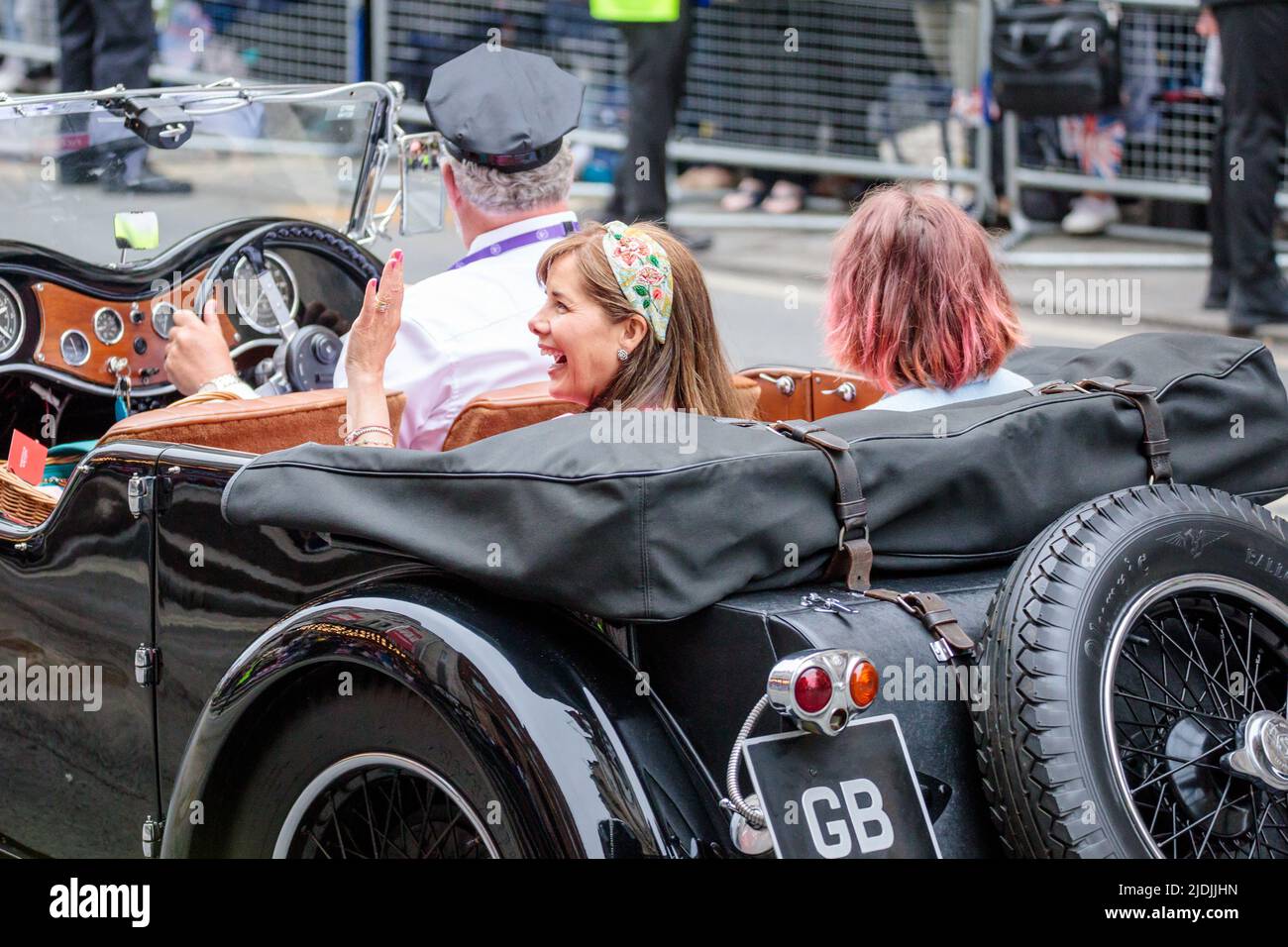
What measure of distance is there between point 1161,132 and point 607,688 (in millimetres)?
7099

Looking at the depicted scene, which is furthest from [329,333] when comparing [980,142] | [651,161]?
[980,142]

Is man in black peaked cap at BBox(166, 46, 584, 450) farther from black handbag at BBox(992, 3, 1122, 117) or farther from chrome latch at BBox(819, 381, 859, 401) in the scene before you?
black handbag at BBox(992, 3, 1122, 117)

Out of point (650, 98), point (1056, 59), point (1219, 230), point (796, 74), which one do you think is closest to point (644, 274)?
point (1219, 230)

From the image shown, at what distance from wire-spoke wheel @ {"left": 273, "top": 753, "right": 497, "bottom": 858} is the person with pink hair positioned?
0.91 meters

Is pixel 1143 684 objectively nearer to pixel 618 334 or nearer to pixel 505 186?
pixel 618 334

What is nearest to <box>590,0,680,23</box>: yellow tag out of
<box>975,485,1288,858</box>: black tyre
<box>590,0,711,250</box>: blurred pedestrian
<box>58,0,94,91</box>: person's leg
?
<box>590,0,711,250</box>: blurred pedestrian

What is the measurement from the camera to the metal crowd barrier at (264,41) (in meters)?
10.9

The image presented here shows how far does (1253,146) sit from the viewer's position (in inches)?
262

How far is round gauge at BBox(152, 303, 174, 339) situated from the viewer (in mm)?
3369

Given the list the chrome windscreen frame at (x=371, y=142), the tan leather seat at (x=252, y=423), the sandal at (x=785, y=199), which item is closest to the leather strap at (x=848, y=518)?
the tan leather seat at (x=252, y=423)

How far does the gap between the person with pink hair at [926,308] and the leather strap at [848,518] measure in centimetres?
41
